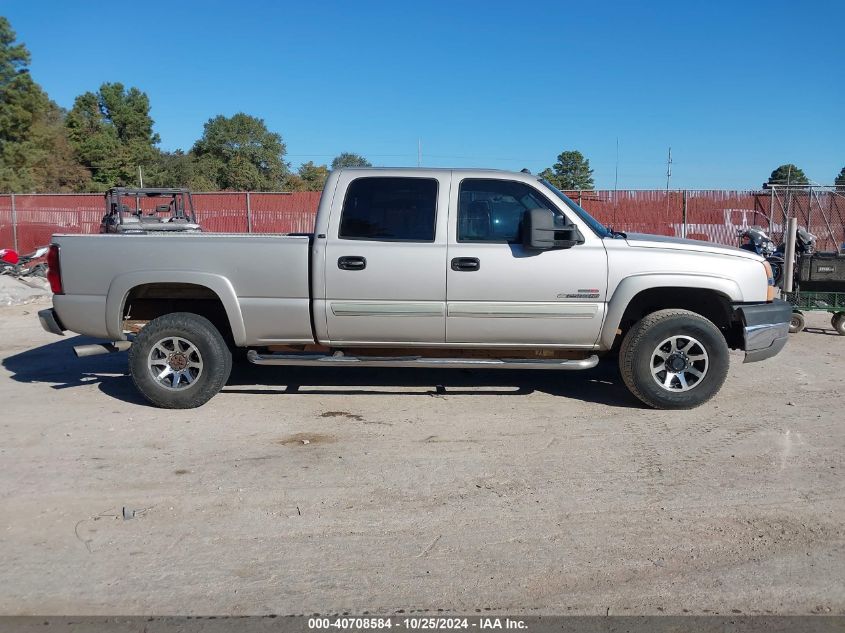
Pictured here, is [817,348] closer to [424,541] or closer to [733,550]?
[733,550]

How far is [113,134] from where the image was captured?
50.6m

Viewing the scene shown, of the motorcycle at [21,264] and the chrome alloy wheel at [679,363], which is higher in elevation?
the motorcycle at [21,264]

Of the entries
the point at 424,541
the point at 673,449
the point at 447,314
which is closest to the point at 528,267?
the point at 447,314

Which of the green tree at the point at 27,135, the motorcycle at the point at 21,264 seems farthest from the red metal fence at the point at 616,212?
the green tree at the point at 27,135

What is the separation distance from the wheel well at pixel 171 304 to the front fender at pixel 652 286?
10.8ft

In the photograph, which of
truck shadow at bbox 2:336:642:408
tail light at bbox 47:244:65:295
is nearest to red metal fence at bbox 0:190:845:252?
truck shadow at bbox 2:336:642:408

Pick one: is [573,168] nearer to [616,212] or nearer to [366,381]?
[616,212]

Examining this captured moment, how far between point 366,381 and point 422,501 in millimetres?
2761

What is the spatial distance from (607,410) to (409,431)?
1769 mm

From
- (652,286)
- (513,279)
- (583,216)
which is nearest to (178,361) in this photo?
(513,279)

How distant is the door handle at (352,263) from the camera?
5535 millimetres

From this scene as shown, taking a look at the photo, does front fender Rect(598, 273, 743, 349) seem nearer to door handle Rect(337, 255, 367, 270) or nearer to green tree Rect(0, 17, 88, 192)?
door handle Rect(337, 255, 367, 270)

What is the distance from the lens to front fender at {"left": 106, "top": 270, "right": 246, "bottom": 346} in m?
5.59

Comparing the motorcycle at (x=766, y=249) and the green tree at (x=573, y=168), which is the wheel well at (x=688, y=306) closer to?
the motorcycle at (x=766, y=249)
